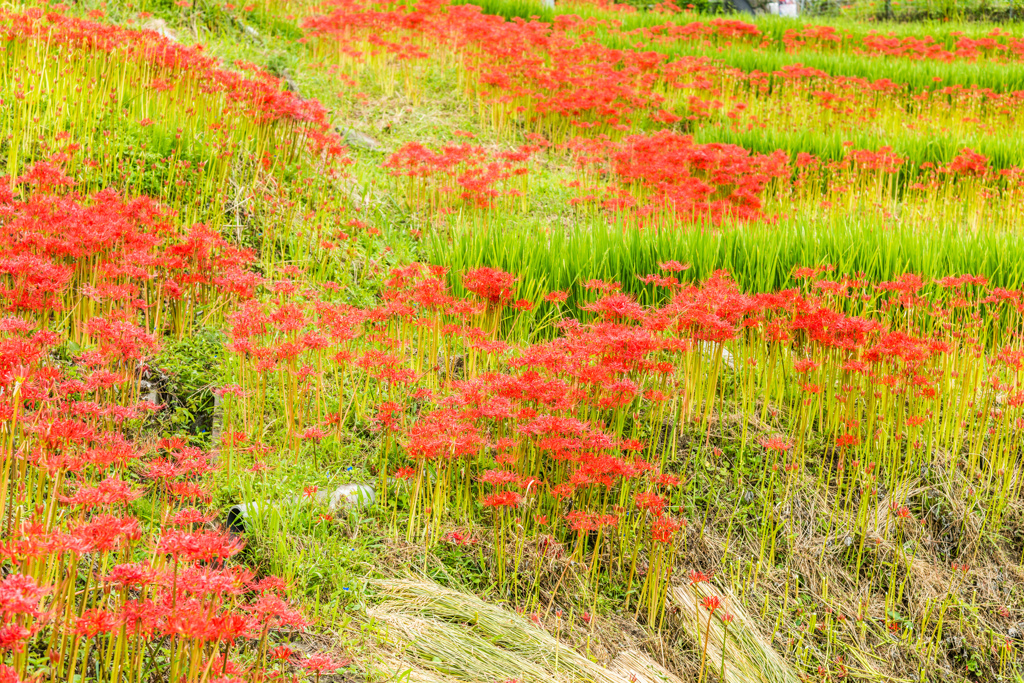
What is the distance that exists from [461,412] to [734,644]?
1412 mm

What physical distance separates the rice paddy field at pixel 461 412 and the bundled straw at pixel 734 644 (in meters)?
0.02

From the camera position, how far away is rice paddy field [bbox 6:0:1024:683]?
2.61 meters

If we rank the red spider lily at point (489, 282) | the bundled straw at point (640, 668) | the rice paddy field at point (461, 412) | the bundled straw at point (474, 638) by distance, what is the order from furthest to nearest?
the red spider lily at point (489, 282)
the bundled straw at point (640, 668)
the bundled straw at point (474, 638)
the rice paddy field at point (461, 412)

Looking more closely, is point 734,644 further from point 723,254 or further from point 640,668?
point 723,254

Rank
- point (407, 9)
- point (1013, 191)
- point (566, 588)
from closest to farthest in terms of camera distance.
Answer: point (566, 588)
point (1013, 191)
point (407, 9)

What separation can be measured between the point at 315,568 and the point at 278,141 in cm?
411

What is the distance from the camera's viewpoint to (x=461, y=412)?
3.47 metres

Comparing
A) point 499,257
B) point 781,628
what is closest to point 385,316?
point 499,257

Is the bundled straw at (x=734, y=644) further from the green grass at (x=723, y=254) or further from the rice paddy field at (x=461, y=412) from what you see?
the green grass at (x=723, y=254)

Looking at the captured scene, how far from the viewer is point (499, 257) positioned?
16.6 feet

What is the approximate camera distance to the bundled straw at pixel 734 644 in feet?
10.1

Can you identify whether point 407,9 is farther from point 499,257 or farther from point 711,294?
point 711,294

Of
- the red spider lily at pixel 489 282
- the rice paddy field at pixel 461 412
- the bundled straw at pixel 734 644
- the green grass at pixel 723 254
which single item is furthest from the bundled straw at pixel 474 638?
the green grass at pixel 723 254

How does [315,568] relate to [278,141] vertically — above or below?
below
